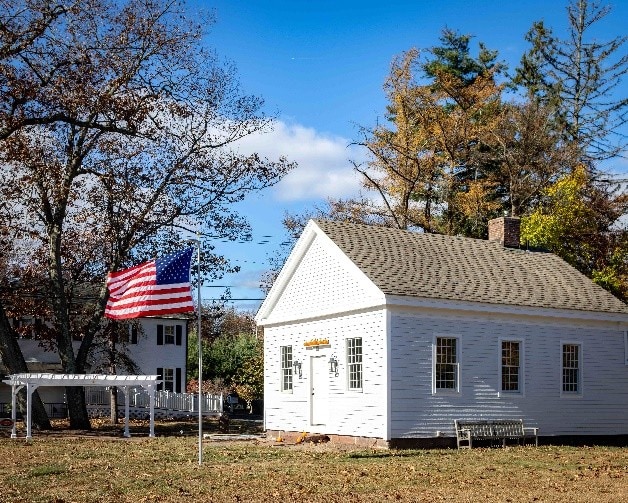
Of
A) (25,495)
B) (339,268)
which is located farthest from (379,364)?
(25,495)

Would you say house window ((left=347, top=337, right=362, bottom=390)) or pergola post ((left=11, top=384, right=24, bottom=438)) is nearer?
house window ((left=347, top=337, right=362, bottom=390))

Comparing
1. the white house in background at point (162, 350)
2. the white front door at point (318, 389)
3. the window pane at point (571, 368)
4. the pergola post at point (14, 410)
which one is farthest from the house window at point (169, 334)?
the window pane at point (571, 368)

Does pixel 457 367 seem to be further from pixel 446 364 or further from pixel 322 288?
pixel 322 288

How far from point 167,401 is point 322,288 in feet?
73.7

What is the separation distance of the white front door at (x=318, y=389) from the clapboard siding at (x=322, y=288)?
55.8 inches

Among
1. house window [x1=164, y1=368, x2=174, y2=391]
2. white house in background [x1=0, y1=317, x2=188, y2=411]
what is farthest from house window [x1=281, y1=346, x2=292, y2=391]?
house window [x1=164, y1=368, x2=174, y2=391]

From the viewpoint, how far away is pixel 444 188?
4531cm

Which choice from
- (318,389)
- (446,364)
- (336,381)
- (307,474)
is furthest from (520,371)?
(307,474)

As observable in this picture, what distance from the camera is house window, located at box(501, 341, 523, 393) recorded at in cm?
2497

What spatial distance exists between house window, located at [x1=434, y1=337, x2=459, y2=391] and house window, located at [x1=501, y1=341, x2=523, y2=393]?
1.71m

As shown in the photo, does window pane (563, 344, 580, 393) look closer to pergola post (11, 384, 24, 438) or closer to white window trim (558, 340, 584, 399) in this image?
white window trim (558, 340, 584, 399)

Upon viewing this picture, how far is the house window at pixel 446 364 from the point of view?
2369 cm

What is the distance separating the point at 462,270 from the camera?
26484 millimetres

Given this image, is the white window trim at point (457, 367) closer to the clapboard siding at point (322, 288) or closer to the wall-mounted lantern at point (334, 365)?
the clapboard siding at point (322, 288)
